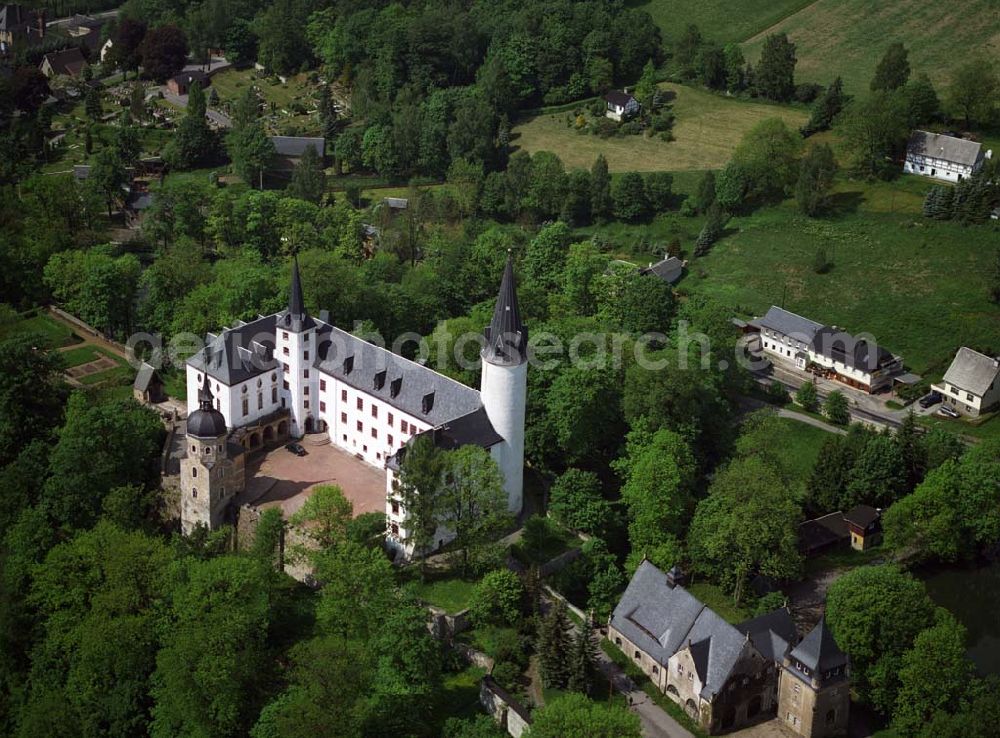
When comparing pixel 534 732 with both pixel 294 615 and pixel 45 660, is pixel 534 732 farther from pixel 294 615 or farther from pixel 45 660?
pixel 45 660

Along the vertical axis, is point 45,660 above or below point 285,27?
below

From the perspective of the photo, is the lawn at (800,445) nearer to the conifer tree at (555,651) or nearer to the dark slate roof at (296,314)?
the conifer tree at (555,651)

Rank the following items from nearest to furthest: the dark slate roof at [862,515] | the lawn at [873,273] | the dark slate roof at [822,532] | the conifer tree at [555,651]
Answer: the conifer tree at [555,651]
the dark slate roof at [822,532]
the dark slate roof at [862,515]
the lawn at [873,273]

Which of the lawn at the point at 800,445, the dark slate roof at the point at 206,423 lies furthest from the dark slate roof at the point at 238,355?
the lawn at the point at 800,445

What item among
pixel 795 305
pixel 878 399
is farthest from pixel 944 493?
pixel 795 305

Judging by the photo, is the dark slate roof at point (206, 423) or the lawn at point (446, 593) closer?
the lawn at point (446, 593)

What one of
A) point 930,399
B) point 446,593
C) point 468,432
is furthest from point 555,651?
point 930,399
